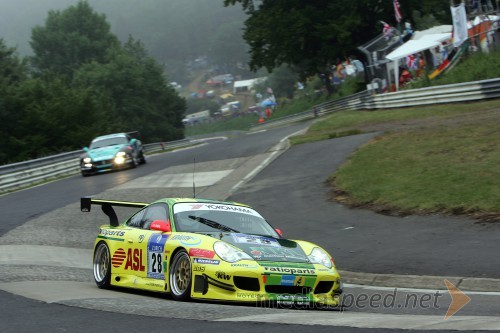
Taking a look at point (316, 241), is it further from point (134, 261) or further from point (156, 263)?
point (156, 263)

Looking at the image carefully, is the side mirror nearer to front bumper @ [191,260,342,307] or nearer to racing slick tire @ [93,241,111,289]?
front bumper @ [191,260,342,307]

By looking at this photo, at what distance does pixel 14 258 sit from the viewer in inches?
572

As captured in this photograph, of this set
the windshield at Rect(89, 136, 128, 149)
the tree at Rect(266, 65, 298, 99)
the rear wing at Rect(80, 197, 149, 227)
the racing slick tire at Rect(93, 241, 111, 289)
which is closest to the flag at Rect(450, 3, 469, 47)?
the windshield at Rect(89, 136, 128, 149)

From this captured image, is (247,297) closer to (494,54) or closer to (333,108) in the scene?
(494,54)

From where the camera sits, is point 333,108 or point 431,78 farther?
point 333,108

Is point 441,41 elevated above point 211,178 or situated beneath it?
elevated above

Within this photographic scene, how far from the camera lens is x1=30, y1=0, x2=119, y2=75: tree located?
115750 millimetres

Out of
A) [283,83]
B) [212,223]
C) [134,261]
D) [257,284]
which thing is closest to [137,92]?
[283,83]

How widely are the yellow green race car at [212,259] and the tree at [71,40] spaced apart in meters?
104

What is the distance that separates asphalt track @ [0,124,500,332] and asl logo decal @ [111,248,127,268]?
415mm

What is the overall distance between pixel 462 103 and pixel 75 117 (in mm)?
29296

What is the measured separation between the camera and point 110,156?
1315 inches

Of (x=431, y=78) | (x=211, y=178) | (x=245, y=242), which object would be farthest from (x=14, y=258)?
(x=431, y=78)

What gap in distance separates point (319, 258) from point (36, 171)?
87.1ft
